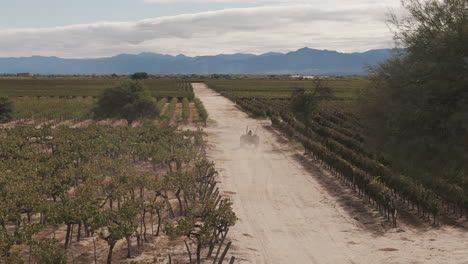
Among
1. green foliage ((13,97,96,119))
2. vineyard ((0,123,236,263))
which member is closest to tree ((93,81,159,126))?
green foliage ((13,97,96,119))

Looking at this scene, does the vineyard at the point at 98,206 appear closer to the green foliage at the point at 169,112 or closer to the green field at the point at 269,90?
the green foliage at the point at 169,112

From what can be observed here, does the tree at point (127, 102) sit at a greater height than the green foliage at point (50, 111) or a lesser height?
greater

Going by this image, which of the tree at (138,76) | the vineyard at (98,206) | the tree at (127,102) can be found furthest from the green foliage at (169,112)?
the tree at (138,76)

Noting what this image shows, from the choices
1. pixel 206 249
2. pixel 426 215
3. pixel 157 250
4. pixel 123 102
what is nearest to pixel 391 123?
pixel 426 215

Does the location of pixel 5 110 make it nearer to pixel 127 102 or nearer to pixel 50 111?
pixel 50 111

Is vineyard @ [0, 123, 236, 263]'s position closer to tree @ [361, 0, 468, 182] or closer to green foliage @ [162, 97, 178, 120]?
tree @ [361, 0, 468, 182]

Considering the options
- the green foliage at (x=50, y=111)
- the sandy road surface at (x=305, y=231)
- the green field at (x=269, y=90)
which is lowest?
the sandy road surface at (x=305, y=231)
